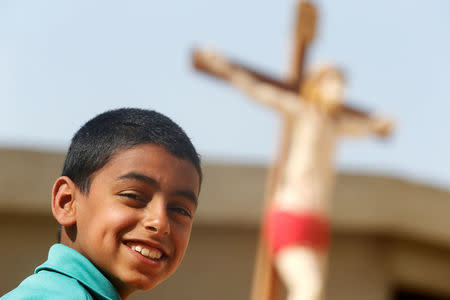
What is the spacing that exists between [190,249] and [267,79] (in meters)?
2.13

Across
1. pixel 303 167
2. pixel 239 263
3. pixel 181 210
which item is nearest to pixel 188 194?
pixel 181 210

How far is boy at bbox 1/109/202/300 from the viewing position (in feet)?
3.10

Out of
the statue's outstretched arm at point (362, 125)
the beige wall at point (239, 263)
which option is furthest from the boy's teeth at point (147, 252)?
the beige wall at point (239, 263)

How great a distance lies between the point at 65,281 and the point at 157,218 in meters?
0.13

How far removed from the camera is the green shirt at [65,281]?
0.85 metres

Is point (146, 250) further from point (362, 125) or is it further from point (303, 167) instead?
point (362, 125)

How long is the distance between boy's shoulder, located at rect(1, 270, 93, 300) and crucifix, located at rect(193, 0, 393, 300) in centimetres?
472

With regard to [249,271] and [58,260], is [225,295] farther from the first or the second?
[58,260]

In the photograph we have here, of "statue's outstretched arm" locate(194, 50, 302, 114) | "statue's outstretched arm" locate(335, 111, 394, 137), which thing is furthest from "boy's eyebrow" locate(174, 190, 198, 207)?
"statue's outstretched arm" locate(335, 111, 394, 137)

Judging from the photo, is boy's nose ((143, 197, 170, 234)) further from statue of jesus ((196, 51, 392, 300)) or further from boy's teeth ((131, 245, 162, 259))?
statue of jesus ((196, 51, 392, 300))

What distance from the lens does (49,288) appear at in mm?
857

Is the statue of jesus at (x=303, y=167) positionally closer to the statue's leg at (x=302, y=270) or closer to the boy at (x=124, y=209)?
the statue's leg at (x=302, y=270)

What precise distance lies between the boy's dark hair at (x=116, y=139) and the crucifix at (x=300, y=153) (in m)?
4.61

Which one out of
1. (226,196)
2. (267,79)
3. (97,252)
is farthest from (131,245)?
(226,196)
